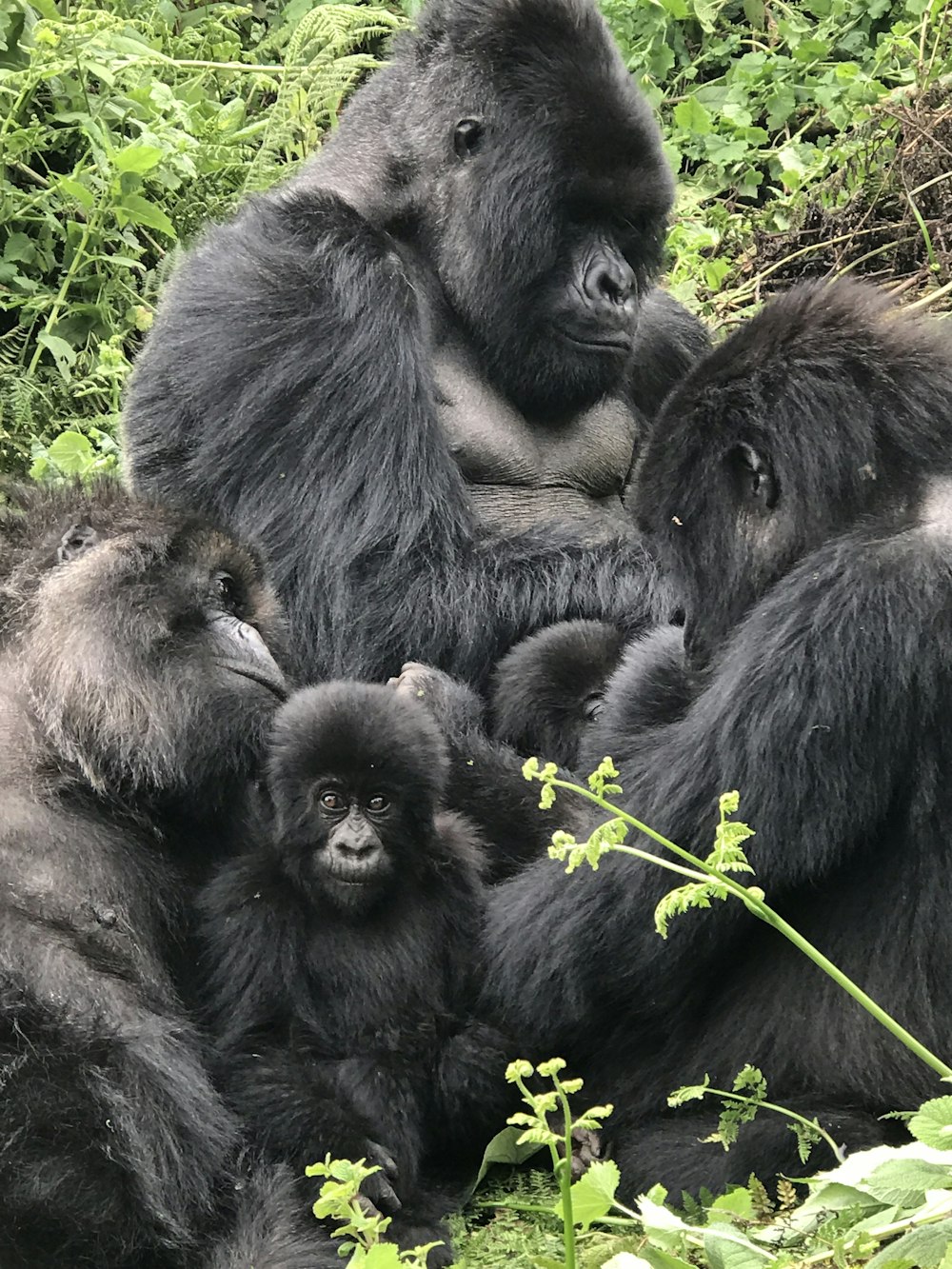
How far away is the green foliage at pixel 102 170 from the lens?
5867 millimetres

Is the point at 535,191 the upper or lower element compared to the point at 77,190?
upper

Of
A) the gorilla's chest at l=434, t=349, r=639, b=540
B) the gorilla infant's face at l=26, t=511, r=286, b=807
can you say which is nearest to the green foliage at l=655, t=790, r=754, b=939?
the gorilla infant's face at l=26, t=511, r=286, b=807

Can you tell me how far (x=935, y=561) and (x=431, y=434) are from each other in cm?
175

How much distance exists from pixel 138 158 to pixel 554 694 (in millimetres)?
2616

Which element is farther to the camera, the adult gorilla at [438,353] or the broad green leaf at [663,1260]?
the adult gorilla at [438,353]

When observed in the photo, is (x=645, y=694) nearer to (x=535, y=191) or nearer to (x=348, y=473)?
(x=348, y=473)

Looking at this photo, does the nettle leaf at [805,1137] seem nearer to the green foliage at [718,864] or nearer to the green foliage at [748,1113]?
the green foliage at [748,1113]

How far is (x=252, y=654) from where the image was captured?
354cm

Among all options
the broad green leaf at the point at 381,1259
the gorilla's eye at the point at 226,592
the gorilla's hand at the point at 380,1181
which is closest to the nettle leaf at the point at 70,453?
the gorilla's eye at the point at 226,592

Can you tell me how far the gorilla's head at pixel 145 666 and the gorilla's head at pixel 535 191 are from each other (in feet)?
4.43

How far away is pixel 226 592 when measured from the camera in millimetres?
3611

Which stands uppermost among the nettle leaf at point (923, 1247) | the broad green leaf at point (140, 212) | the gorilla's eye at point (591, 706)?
the broad green leaf at point (140, 212)

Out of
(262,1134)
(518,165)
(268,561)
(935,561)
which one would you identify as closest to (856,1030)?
(935,561)

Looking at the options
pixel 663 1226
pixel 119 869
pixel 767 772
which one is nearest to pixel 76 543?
pixel 119 869
